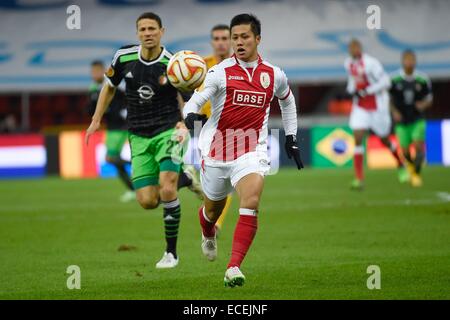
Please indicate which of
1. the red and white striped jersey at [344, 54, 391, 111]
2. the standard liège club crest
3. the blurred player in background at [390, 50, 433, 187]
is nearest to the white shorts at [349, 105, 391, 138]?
the red and white striped jersey at [344, 54, 391, 111]

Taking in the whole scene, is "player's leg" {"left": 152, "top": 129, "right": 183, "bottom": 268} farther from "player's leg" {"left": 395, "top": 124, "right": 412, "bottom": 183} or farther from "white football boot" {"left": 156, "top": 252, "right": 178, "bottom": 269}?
"player's leg" {"left": 395, "top": 124, "right": 412, "bottom": 183}

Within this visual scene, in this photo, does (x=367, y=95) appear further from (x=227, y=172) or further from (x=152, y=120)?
(x=227, y=172)

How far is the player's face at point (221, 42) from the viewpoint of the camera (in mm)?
12633

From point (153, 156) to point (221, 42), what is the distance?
2.24m

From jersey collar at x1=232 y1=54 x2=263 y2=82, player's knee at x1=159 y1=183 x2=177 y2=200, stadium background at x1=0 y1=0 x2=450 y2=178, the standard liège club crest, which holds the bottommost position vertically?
player's knee at x1=159 y1=183 x2=177 y2=200

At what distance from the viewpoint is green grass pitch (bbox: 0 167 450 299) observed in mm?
9039

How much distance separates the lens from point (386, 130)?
65.2ft

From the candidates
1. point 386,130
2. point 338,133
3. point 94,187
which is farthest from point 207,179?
point 338,133

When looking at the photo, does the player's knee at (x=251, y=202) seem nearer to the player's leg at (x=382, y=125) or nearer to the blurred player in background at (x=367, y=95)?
the blurred player in background at (x=367, y=95)

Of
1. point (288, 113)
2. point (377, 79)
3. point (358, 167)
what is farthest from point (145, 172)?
point (377, 79)

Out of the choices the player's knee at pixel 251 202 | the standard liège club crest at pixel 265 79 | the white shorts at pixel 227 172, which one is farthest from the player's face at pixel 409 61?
the player's knee at pixel 251 202

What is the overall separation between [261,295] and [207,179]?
54.3 inches

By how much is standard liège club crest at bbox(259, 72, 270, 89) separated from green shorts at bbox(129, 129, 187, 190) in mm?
1803

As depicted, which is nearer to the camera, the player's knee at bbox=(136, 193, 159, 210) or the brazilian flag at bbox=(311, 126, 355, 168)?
the player's knee at bbox=(136, 193, 159, 210)
